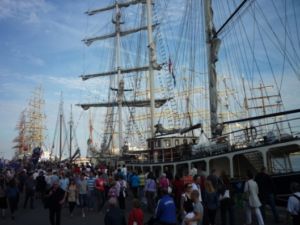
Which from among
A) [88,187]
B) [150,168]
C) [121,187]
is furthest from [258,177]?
[150,168]

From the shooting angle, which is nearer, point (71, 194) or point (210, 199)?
point (210, 199)

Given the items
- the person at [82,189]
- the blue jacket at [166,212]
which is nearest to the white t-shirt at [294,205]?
the blue jacket at [166,212]

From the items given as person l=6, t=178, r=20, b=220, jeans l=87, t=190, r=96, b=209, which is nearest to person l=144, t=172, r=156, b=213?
jeans l=87, t=190, r=96, b=209

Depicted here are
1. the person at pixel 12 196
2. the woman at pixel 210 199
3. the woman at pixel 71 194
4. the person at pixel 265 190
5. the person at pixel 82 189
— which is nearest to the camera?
the woman at pixel 210 199

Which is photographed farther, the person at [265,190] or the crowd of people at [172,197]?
the person at [265,190]

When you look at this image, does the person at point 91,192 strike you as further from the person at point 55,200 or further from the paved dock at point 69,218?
the person at point 55,200

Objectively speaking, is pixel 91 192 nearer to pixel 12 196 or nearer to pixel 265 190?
pixel 12 196

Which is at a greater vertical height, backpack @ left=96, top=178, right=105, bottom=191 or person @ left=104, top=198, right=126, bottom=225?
backpack @ left=96, top=178, right=105, bottom=191

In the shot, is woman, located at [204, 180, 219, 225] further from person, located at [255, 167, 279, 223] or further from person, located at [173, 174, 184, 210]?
person, located at [173, 174, 184, 210]

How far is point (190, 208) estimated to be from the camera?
967cm

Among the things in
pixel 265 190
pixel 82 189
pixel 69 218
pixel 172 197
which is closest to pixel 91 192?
A: pixel 82 189

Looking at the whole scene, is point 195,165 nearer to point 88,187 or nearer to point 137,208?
point 88,187

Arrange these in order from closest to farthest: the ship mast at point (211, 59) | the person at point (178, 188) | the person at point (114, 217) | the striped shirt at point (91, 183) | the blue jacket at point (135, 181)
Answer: the person at point (114, 217), the person at point (178, 188), the striped shirt at point (91, 183), the blue jacket at point (135, 181), the ship mast at point (211, 59)

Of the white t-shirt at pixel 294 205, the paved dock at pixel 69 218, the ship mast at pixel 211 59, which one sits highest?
the ship mast at pixel 211 59
